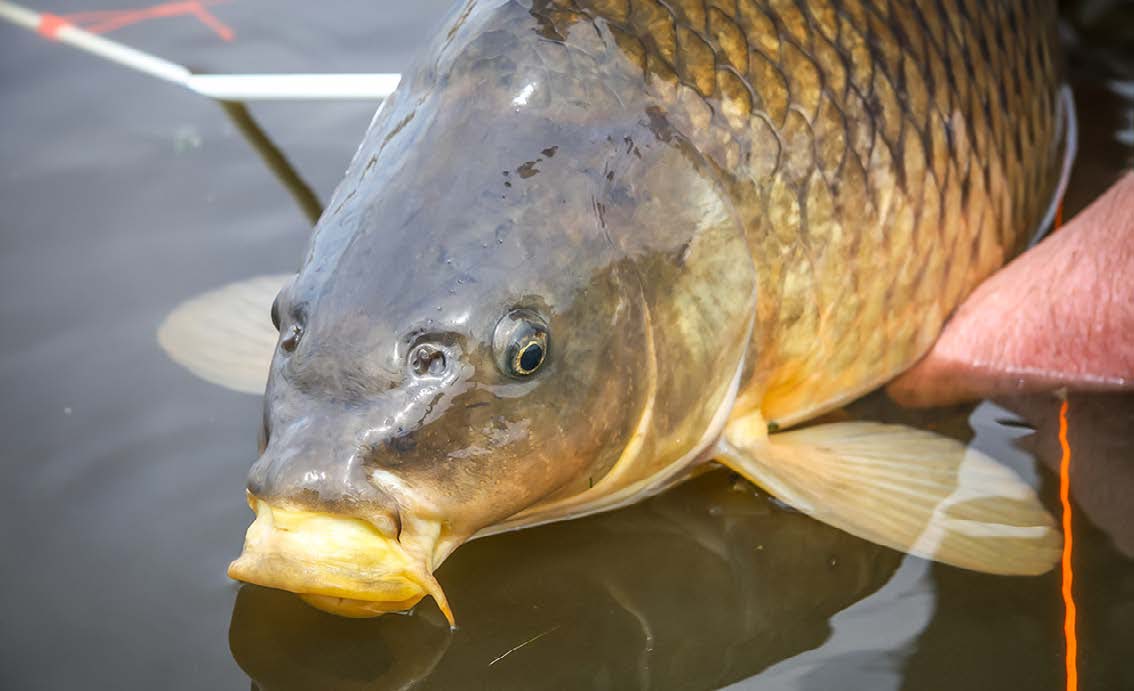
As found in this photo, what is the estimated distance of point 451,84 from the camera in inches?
91.2

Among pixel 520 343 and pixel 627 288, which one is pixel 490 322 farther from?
pixel 627 288

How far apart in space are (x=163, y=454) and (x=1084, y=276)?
2039mm

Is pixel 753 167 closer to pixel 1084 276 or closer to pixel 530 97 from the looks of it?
pixel 530 97

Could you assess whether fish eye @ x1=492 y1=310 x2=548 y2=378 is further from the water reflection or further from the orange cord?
the orange cord

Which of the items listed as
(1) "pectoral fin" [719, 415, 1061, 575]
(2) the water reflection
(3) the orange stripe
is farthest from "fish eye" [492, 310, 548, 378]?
(3) the orange stripe

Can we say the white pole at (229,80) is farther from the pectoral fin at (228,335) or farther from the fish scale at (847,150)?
the fish scale at (847,150)

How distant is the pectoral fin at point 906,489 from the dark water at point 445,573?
0.17 feet

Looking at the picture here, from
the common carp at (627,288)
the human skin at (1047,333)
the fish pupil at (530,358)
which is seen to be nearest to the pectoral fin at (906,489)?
the common carp at (627,288)

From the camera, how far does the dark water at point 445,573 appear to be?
2.18 metres

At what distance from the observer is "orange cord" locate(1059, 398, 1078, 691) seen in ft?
7.03

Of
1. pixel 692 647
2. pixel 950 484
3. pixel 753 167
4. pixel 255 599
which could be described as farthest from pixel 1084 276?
pixel 255 599

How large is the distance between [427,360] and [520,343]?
16cm

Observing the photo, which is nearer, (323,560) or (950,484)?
(323,560)

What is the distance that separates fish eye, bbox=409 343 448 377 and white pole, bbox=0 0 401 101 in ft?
5.00
